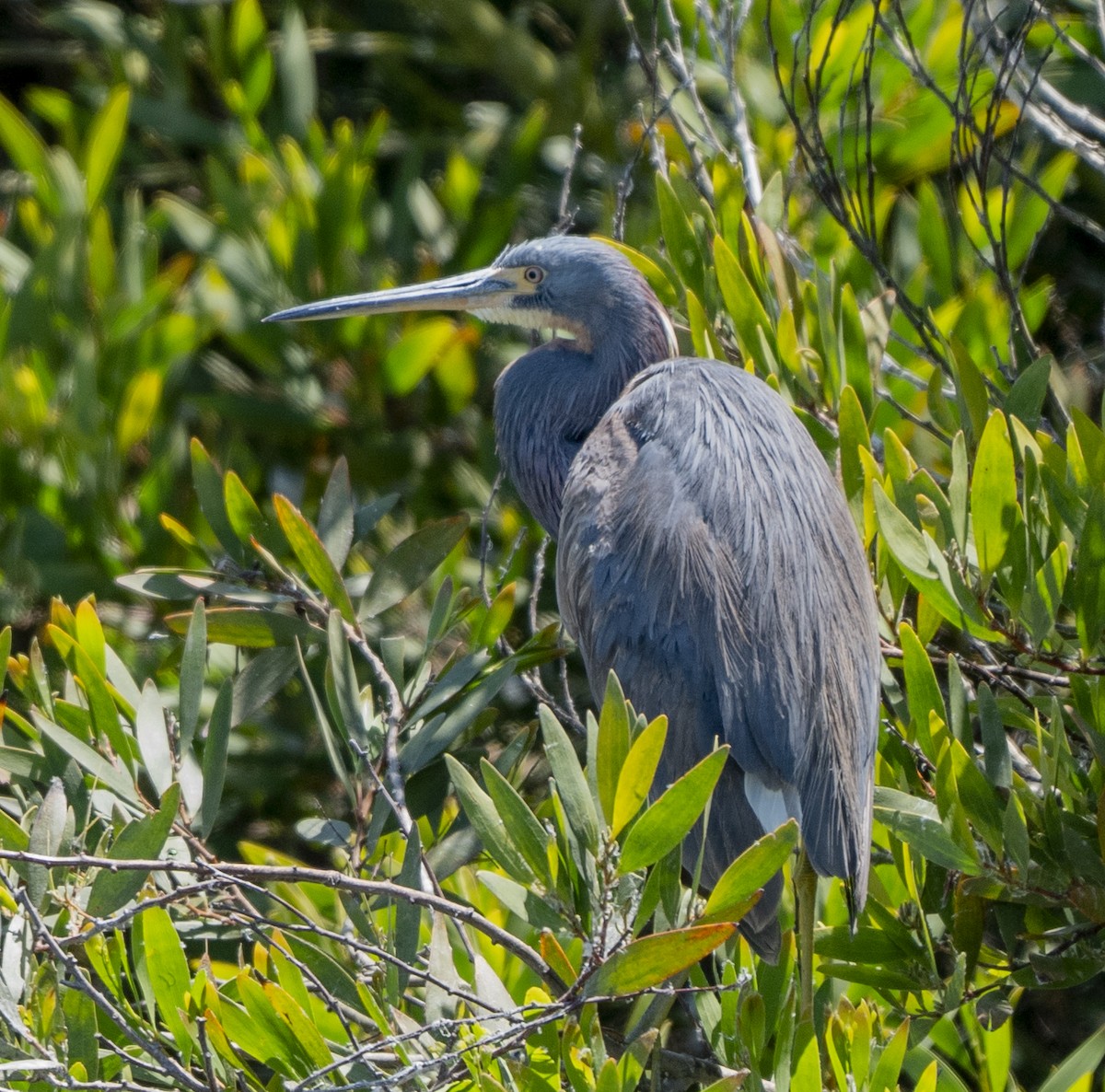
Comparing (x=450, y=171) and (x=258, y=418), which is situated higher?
(x=450, y=171)

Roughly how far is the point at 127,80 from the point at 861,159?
2.23m

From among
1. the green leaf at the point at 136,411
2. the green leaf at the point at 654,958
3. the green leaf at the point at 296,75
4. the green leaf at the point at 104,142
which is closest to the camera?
the green leaf at the point at 654,958

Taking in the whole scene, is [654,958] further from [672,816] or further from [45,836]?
[45,836]

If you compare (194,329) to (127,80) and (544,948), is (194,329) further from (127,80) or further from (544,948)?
(544,948)

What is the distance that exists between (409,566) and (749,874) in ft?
3.44

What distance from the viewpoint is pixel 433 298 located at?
3146 mm

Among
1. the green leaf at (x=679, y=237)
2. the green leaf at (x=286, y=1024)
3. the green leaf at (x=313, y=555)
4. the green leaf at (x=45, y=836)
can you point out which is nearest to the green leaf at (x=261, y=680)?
the green leaf at (x=313, y=555)

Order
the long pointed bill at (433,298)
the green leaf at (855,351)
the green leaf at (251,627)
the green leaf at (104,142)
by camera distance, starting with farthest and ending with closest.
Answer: the green leaf at (104,142) < the long pointed bill at (433,298) < the green leaf at (855,351) < the green leaf at (251,627)

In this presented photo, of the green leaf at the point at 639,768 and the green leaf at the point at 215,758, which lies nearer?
the green leaf at the point at 639,768

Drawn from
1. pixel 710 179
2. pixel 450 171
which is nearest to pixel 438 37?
pixel 450 171

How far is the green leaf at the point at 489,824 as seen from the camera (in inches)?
68.5

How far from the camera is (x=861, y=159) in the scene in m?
3.63

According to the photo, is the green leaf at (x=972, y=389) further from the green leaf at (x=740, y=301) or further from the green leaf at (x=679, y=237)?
the green leaf at (x=679, y=237)

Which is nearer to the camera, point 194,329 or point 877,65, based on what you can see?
point 877,65
